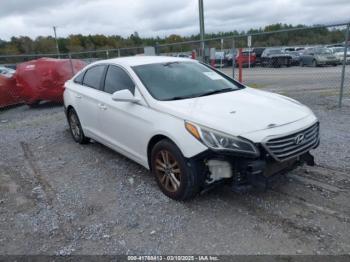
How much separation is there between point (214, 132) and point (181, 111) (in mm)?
523

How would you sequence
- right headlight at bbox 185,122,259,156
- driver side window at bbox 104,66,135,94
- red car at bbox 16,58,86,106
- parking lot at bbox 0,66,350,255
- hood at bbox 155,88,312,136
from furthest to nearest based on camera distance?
red car at bbox 16,58,86,106, driver side window at bbox 104,66,135,94, hood at bbox 155,88,312,136, right headlight at bbox 185,122,259,156, parking lot at bbox 0,66,350,255

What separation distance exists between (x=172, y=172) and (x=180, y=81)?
53.4 inches

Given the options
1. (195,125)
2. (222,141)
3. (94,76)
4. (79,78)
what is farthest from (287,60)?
(222,141)

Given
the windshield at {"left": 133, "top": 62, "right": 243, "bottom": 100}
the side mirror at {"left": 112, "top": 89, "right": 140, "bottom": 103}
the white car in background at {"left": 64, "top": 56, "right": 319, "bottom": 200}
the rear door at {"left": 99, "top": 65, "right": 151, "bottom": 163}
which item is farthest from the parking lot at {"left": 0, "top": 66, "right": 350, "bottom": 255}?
the windshield at {"left": 133, "top": 62, "right": 243, "bottom": 100}

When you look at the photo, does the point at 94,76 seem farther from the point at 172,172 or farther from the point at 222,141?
the point at 222,141

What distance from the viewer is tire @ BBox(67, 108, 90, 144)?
20.1 feet

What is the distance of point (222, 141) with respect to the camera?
3295mm

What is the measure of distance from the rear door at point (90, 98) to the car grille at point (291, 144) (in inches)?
109

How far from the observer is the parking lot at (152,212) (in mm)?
3123

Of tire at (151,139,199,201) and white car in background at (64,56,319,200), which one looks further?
tire at (151,139,199,201)

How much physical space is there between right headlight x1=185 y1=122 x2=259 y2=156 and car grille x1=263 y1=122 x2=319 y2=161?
0.56ft

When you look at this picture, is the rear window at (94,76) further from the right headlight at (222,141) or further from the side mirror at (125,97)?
the right headlight at (222,141)

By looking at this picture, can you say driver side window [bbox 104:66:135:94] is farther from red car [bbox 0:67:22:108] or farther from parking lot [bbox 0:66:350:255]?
red car [bbox 0:67:22:108]

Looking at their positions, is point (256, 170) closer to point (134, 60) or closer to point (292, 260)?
point (292, 260)
